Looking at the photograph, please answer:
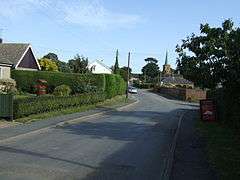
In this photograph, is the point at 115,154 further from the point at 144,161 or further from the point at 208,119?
the point at 208,119

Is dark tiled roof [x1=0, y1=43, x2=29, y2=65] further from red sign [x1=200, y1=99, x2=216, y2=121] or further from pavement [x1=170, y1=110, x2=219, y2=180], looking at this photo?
pavement [x1=170, y1=110, x2=219, y2=180]

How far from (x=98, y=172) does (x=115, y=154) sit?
3449 millimetres

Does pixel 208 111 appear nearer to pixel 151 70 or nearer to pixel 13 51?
pixel 13 51

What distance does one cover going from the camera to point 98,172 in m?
11.9

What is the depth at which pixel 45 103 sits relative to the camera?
3028 centimetres

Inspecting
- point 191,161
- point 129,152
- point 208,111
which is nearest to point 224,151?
point 191,161

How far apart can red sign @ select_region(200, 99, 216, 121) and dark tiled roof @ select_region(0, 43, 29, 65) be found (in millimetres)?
27332

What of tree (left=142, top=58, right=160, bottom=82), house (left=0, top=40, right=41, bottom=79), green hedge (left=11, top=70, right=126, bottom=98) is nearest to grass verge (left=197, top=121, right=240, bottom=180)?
green hedge (left=11, top=70, right=126, bottom=98)

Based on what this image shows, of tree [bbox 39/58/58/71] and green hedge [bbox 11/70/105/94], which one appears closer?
green hedge [bbox 11/70/105/94]

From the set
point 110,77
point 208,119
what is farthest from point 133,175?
point 110,77

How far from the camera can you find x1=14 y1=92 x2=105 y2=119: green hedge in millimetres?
26098

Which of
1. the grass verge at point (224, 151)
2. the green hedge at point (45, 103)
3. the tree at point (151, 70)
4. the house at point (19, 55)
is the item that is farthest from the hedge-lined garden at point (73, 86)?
the tree at point (151, 70)

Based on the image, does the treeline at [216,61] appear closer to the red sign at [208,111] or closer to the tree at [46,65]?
the red sign at [208,111]

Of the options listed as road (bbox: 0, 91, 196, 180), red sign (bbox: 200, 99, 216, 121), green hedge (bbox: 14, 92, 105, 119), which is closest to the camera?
road (bbox: 0, 91, 196, 180)
